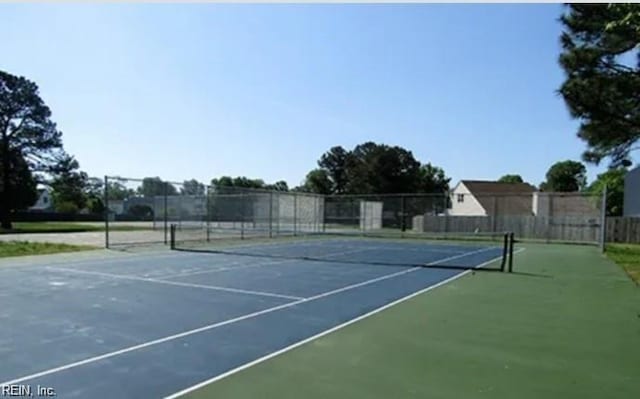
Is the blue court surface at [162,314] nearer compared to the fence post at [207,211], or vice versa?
the blue court surface at [162,314]

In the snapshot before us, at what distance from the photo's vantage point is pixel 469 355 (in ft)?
16.8

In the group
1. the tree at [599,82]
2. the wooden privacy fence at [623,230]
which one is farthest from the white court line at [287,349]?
the wooden privacy fence at [623,230]

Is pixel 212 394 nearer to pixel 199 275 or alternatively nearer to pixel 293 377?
pixel 293 377

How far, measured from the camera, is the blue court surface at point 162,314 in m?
4.49

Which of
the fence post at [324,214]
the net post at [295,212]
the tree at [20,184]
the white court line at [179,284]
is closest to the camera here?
the white court line at [179,284]

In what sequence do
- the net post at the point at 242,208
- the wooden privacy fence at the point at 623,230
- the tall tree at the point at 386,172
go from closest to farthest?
the wooden privacy fence at the point at 623,230 → the net post at the point at 242,208 → the tall tree at the point at 386,172

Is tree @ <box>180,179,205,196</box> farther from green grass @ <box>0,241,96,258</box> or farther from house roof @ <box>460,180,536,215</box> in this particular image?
house roof @ <box>460,180,536,215</box>

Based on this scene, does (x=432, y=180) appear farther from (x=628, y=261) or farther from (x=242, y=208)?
(x=628, y=261)

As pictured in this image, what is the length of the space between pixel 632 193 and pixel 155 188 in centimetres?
2642

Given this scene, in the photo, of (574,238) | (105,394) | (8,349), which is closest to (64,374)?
(105,394)

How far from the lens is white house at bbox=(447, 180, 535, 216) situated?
42.3 meters

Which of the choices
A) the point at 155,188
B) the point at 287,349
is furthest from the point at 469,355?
the point at 155,188

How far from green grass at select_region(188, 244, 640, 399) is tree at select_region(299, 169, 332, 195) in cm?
6182

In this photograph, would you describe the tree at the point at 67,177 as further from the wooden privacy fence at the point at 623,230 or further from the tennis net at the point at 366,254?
the wooden privacy fence at the point at 623,230
